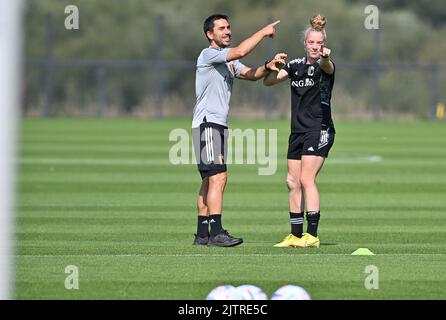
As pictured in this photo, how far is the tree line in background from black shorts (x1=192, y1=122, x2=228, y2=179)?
39.2 metres

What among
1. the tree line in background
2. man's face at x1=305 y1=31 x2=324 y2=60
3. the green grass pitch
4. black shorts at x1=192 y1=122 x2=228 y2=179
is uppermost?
the tree line in background

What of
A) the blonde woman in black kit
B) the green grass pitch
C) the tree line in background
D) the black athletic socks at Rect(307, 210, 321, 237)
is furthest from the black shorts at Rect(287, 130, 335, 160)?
the tree line in background

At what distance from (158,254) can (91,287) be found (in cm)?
232

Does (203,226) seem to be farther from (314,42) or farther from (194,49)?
(194,49)

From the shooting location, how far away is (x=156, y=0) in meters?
77.4

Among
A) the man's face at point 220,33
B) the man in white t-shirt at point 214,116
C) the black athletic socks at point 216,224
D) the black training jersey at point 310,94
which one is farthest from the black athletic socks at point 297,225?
the man's face at point 220,33

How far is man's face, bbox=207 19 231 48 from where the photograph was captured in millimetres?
13797

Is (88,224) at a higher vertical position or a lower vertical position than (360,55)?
lower

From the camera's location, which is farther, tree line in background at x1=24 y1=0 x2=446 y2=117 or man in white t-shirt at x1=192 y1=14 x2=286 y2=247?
tree line in background at x1=24 y1=0 x2=446 y2=117

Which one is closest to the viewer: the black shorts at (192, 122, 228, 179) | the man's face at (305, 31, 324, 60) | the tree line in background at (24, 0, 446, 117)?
the man's face at (305, 31, 324, 60)

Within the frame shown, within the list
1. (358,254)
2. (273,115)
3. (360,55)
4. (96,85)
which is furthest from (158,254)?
(360,55)

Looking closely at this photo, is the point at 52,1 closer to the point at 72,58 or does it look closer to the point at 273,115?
the point at 72,58

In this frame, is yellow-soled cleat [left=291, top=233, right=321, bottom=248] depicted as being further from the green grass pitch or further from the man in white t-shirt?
the man in white t-shirt

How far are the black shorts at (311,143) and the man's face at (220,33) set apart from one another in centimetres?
120
